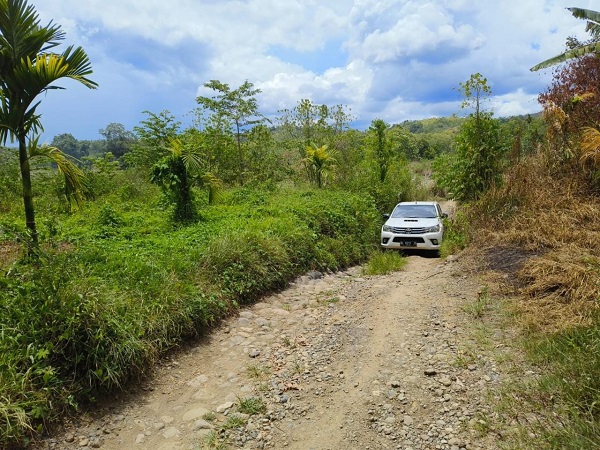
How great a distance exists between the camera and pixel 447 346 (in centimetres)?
439

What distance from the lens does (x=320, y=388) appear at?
4020mm

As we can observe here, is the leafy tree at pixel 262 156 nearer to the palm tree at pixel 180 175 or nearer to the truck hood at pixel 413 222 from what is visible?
the palm tree at pixel 180 175

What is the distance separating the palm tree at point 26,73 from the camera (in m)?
4.46

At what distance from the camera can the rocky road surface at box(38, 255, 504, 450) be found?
3.28 metres

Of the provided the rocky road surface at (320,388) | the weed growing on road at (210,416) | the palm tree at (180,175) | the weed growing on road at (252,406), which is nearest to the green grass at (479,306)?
the rocky road surface at (320,388)

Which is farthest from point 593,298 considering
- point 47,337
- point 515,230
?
point 47,337

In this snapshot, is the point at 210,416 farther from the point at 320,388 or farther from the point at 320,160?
the point at 320,160

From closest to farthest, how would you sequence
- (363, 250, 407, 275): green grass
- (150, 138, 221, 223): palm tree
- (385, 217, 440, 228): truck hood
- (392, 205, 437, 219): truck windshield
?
(363, 250, 407, 275): green grass → (150, 138, 221, 223): palm tree → (385, 217, 440, 228): truck hood → (392, 205, 437, 219): truck windshield

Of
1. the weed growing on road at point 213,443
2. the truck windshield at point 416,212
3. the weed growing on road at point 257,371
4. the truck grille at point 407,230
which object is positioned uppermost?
the truck windshield at point 416,212

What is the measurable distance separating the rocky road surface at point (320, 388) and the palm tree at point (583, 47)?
11215 mm

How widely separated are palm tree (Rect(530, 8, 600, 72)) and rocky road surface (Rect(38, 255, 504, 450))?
11215mm

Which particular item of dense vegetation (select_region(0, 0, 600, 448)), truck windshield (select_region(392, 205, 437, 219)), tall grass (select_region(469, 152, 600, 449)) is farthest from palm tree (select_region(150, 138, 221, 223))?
tall grass (select_region(469, 152, 600, 449))

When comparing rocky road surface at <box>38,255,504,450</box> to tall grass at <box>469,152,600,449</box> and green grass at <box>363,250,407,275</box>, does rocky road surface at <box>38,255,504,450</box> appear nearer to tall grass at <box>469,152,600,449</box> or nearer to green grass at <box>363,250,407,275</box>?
tall grass at <box>469,152,600,449</box>

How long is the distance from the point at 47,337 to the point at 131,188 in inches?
471
